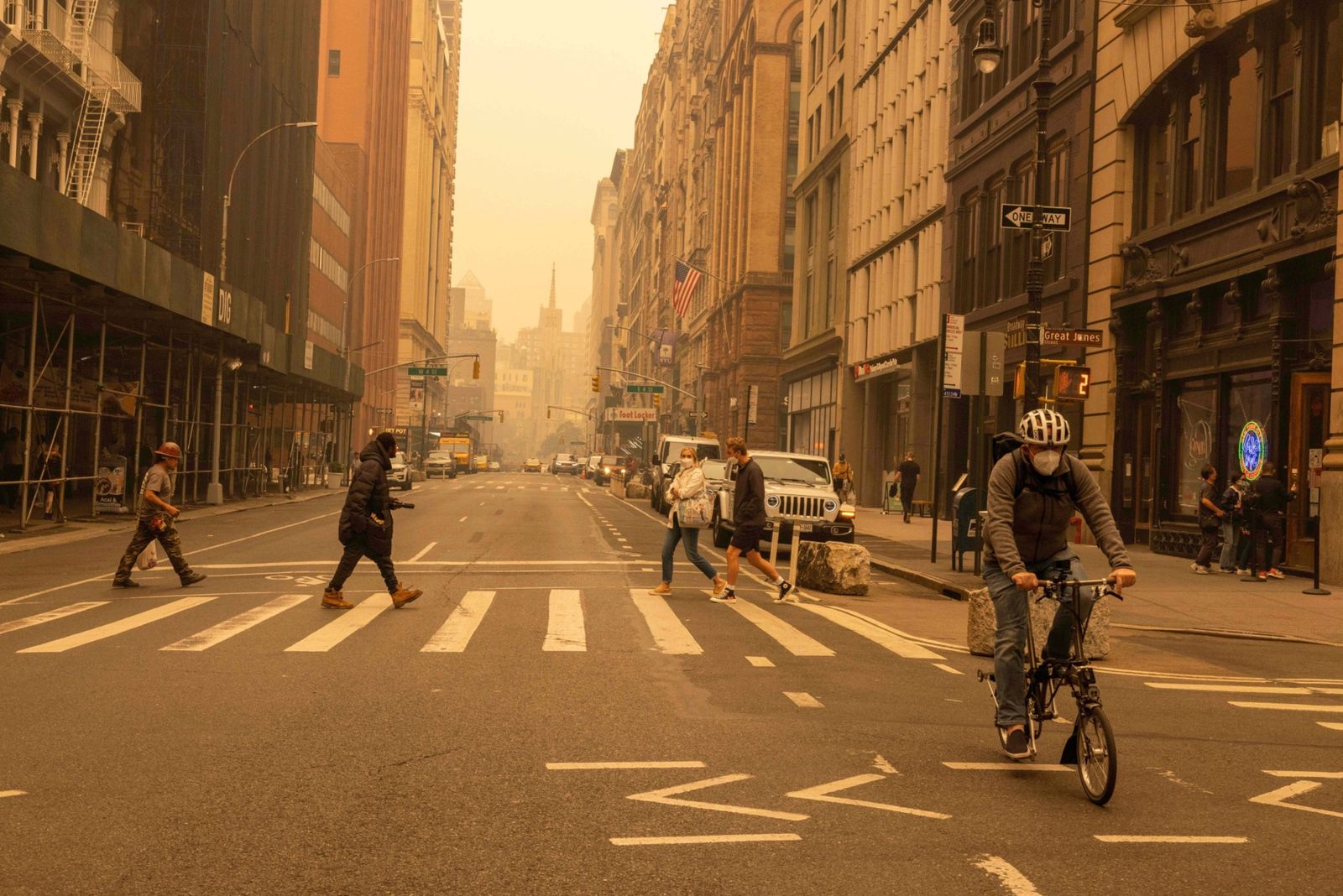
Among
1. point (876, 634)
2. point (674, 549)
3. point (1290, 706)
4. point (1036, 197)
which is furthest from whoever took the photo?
point (1036, 197)

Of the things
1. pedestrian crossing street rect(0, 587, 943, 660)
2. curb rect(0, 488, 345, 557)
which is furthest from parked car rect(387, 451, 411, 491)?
pedestrian crossing street rect(0, 587, 943, 660)

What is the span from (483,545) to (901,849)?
65.2 feet

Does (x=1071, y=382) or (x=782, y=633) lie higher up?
(x=1071, y=382)

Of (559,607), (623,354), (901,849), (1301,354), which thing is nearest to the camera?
(901,849)

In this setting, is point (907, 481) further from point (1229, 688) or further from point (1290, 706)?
point (1290, 706)

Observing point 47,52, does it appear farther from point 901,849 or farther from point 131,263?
point 901,849

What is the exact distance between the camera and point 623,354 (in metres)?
191

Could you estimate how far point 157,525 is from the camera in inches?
644

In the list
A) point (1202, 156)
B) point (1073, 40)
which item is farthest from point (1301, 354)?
point (1073, 40)

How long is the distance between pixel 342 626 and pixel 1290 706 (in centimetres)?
819

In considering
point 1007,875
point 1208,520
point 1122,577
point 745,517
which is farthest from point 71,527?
point 1007,875

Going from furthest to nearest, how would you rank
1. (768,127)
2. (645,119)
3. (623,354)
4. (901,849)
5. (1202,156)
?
1. (623,354)
2. (645,119)
3. (768,127)
4. (1202,156)
5. (901,849)

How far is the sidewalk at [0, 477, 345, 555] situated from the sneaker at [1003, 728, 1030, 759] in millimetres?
18468

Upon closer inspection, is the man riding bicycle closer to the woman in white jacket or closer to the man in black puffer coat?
the man in black puffer coat
